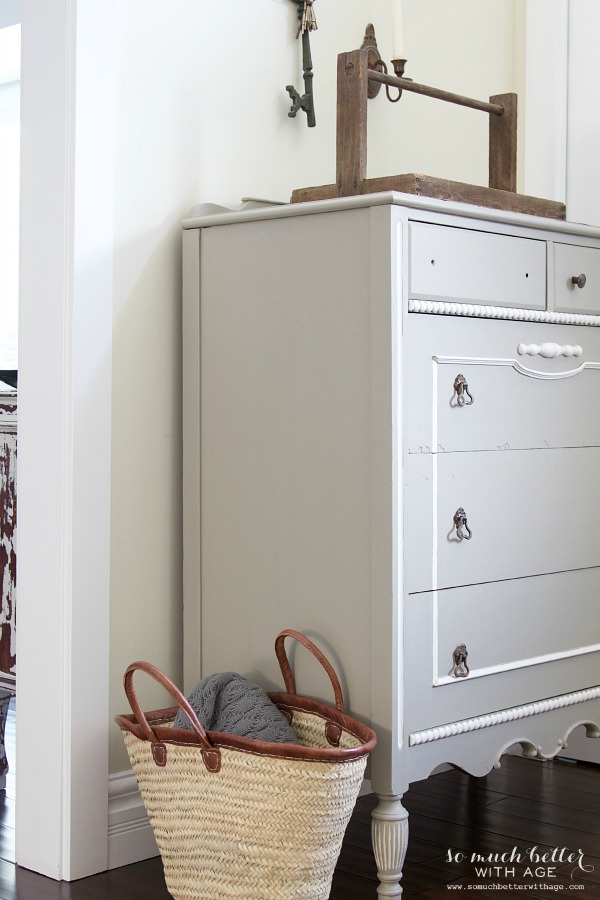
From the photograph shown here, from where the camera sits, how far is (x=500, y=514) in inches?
75.1

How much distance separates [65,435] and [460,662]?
76 cm

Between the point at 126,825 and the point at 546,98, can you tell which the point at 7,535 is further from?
the point at 546,98

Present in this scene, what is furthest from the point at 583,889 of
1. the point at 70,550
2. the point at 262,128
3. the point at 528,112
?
the point at 528,112

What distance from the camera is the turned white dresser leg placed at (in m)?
1.70

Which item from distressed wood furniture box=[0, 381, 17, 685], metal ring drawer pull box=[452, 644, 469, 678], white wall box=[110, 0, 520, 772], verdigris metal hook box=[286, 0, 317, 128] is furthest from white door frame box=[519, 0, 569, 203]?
distressed wood furniture box=[0, 381, 17, 685]

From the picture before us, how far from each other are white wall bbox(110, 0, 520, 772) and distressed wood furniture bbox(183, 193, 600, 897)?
2.1 inches

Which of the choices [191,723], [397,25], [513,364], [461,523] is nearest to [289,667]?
[191,723]

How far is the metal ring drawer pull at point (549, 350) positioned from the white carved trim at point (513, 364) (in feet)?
0.09

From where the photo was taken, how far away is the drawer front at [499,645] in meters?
1.77

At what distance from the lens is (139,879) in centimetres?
188

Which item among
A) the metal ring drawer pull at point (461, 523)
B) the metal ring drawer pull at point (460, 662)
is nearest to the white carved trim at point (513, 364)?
the metal ring drawer pull at point (461, 523)

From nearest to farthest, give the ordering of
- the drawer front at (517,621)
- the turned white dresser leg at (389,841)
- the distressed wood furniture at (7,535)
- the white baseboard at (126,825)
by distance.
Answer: the turned white dresser leg at (389,841), the drawer front at (517,621), the white baseboard at (126,825), the distressed wood furniture at (7,535)

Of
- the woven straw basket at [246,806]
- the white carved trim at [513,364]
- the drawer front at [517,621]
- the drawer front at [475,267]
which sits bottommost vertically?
the woven straw basket at [246,806]

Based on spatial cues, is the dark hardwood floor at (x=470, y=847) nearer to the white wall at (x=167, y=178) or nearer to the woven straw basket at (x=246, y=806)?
the woven straw basket at (x=246, y=806)
